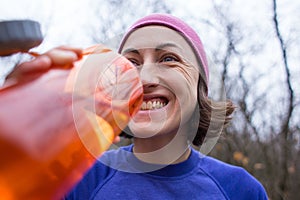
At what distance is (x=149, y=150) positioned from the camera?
147 centimetres

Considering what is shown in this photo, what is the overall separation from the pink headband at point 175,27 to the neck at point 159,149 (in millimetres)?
339

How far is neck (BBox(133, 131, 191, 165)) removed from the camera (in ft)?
4.81

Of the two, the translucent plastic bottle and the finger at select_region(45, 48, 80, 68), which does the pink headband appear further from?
the finger at select_region(45, 48, 80, 68)

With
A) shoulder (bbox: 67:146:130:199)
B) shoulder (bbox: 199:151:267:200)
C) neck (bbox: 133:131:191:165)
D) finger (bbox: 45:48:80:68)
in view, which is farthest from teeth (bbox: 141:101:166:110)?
finger (bbox: 45:48:80:68)

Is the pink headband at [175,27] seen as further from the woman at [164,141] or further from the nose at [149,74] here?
the nose at [149,74]

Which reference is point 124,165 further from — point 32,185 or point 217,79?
point 32,185

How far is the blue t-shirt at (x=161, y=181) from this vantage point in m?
1.39

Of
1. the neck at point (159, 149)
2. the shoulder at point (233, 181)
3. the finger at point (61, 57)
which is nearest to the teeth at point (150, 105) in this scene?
the neck at point (159, 149)

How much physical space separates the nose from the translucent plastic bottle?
23cm

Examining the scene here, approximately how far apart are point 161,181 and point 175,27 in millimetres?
576

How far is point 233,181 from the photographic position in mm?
1520

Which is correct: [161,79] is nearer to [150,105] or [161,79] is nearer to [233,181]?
[150,105]

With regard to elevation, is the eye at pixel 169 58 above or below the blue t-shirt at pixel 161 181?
above

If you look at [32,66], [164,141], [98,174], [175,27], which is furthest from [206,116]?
[32,66]
